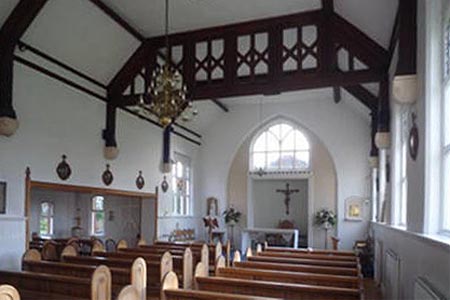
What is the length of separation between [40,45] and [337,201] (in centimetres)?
819

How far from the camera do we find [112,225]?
10.9 m

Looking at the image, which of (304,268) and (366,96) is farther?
(366,96)

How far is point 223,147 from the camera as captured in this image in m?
12.2

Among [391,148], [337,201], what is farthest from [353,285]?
[337,201]

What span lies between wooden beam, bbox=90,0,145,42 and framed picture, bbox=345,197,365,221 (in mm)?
6844

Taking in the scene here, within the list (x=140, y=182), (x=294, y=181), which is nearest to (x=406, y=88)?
(x=140, y=182)

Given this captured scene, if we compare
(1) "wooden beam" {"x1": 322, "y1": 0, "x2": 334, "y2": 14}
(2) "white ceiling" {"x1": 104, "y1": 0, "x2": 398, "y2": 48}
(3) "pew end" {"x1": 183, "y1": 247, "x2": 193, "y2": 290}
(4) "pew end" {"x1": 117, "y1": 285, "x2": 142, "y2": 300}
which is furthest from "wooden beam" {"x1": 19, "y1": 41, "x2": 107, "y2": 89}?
(4) "pew end" {"x1": 117, "y1": 285, "x2": 142, "y2": 300}

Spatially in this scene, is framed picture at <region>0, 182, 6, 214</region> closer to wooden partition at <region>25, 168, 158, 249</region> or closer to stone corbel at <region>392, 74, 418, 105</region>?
wooden partition at <region>25, 168, 158, 249</region>

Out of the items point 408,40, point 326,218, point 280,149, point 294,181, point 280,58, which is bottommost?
point 326,218

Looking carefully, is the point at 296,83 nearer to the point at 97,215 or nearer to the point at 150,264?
the point at 150,264

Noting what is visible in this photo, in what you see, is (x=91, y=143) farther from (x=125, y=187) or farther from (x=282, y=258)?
(x=282, y=258)

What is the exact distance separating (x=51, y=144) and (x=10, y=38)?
173 cm

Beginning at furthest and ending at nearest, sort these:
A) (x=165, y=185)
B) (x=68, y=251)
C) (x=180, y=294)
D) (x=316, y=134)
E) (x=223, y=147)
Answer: (x=223, y=147), (x=316, y=134), (x=165, y=185), (x=68, y=251), (x=180, y=294)

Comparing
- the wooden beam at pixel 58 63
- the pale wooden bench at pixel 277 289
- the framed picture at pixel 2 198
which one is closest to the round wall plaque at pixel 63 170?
the framed picture at pixel 2 198
